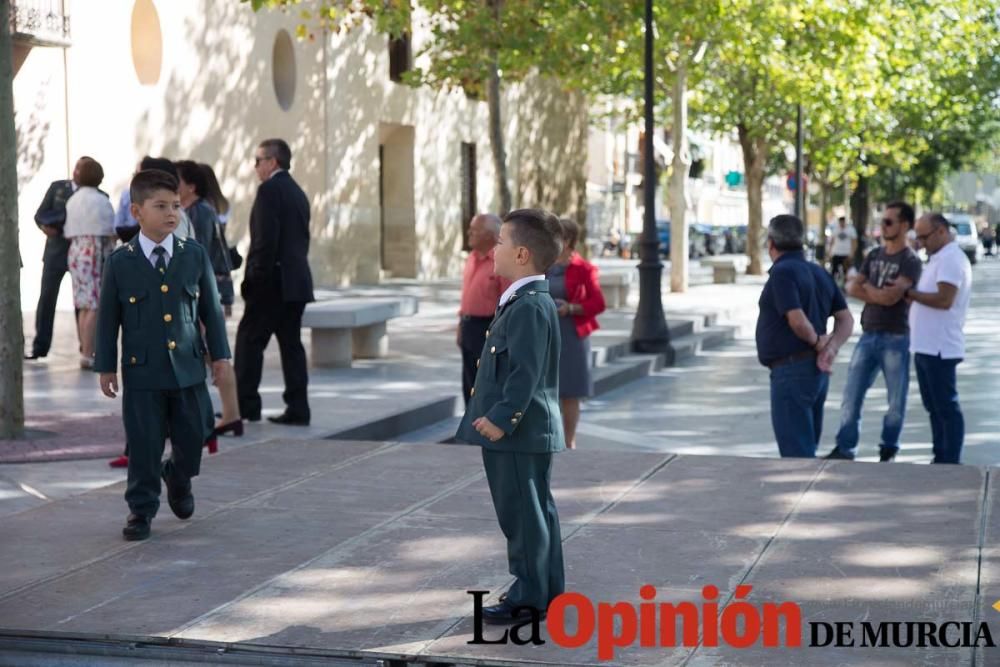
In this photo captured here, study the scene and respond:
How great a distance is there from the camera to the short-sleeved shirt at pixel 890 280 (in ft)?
33.9

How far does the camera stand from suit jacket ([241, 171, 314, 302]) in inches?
406

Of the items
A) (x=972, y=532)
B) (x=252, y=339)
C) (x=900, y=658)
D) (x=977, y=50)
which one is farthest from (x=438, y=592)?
(x=977, y=50)

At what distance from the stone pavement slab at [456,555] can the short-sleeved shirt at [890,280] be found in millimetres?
1758

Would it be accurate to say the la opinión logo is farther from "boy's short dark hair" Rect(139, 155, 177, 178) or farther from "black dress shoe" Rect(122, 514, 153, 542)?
"boy's short dark hair" Rect(139, 155, 177, 178)

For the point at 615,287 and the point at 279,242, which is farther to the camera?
the point at 615,287

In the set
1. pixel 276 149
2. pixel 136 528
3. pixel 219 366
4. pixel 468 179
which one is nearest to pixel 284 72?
pixel 468 179

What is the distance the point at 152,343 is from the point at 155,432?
40 cm

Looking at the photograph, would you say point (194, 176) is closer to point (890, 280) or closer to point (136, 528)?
point (136, 528)

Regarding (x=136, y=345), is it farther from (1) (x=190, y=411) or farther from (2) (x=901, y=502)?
(2) (x=901, y=502)

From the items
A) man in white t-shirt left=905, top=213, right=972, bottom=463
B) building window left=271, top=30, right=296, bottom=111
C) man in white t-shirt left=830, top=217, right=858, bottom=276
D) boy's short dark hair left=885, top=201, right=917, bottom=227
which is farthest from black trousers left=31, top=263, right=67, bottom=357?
man in white t-shirt left=830, top=217, right=858, bottom=276

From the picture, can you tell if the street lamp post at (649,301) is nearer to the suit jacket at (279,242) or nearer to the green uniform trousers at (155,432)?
the suit jacket at (279,242)

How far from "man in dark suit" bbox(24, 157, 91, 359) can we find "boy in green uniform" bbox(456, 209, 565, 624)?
8.46 metres

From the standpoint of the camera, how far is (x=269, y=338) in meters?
10.6

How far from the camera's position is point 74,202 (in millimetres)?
13055
